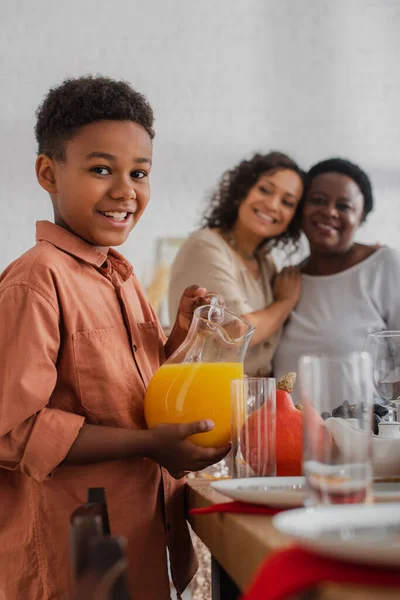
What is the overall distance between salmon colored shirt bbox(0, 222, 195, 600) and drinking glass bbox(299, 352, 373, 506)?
380 millimetres

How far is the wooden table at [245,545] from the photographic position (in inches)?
15.0

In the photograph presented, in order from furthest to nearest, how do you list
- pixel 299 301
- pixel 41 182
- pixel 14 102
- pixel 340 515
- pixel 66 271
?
pixel 14 102 < pixel 299 301 < pixel 41 182 < pixel 66 271 < pixel 340 515

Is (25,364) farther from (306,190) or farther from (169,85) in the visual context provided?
(169,85)

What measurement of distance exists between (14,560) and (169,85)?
2.07m

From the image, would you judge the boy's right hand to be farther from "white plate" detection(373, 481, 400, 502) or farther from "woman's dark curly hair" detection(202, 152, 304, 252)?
"woman's dark curly hair" detection(202, 152, 304, 252)

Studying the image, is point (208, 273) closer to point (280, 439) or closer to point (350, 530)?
point (280, 439)

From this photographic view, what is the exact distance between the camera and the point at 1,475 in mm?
938

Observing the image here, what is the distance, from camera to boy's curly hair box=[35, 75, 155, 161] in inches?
41.3

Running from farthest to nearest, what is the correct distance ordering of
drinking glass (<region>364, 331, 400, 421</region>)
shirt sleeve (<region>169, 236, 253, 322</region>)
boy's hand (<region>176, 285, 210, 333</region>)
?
shirt sleeve (<region>169, 236, 253, 322</region>)
boy's hand (<region>176, 285, 210, 333</region>)
drinking glass (<region>364, 331, 400, 421</region>)

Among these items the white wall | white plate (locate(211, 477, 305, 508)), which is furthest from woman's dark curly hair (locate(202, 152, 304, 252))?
white plate (locate(211, 477, 305, 508))

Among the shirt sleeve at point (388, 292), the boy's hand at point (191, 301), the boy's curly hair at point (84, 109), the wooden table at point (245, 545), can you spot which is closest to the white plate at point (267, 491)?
the wooden table at point (245, 545)

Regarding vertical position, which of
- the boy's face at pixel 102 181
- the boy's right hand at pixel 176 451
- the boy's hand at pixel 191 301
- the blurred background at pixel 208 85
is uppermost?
the blurred background at pixel 208 85

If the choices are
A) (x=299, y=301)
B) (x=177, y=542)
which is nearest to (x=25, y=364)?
(x=177, y=542)

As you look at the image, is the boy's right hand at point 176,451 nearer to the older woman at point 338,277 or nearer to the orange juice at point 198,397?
the orange juice at point 198,397
